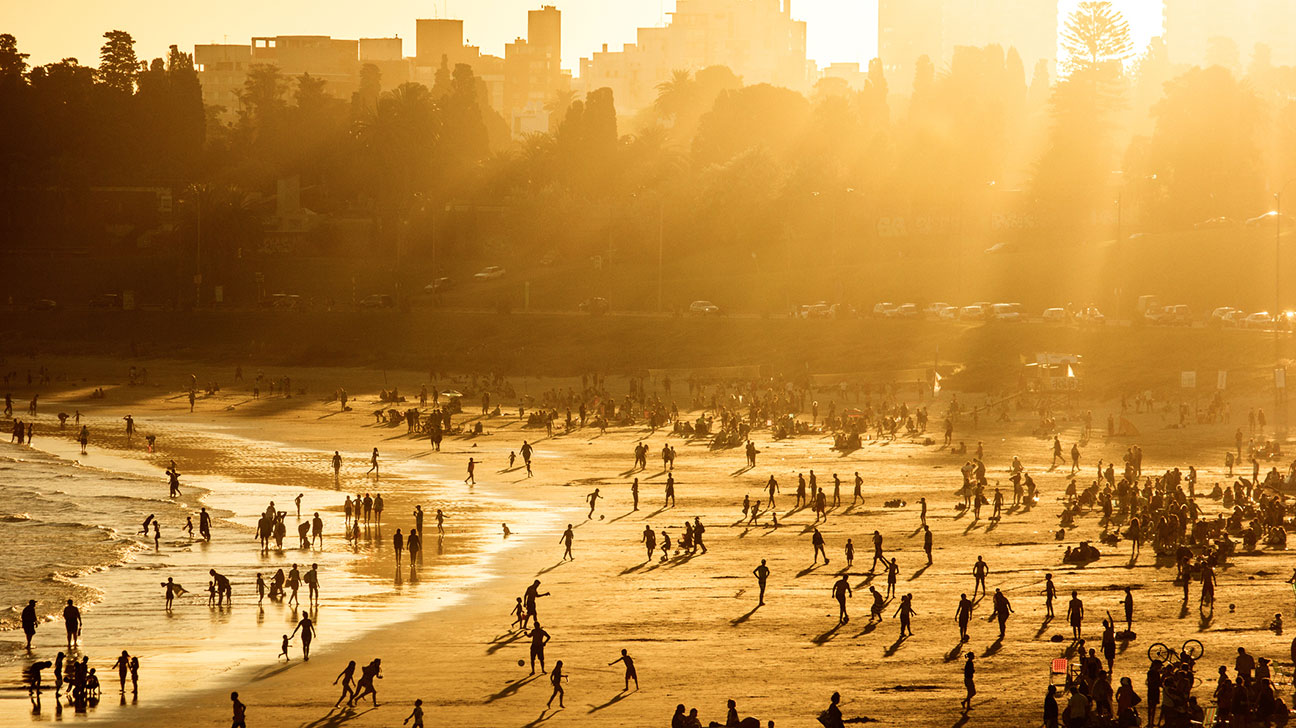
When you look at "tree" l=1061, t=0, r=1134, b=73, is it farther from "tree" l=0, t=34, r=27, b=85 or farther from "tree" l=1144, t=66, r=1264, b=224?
"tree" l=0, t=34, r=27, b=85

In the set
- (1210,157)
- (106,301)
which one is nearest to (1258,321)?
(1210,157)

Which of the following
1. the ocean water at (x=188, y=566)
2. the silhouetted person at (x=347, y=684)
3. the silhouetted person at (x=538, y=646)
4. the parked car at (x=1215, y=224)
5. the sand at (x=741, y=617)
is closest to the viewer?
the sand at (x=741, y=617)


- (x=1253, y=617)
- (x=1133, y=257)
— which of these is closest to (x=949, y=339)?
(x=1133, y=257)

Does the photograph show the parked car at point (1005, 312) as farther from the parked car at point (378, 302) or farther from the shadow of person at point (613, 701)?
the shadow of person at point (613, 701)

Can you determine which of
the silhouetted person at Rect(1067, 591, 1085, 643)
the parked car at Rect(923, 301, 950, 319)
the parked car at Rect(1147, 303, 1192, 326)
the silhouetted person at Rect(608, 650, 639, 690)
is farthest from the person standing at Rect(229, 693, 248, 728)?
the parked car at Rect(923, 301, 950, 319)

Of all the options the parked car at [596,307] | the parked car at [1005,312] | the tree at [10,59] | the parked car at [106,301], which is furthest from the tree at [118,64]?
the parked car at [1005,312]
